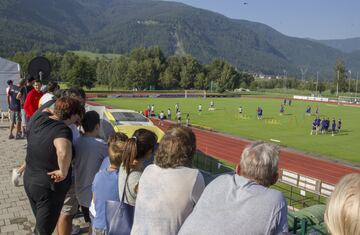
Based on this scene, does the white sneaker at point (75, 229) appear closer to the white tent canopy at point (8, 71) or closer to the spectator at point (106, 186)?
the spectator at point (106, 186)

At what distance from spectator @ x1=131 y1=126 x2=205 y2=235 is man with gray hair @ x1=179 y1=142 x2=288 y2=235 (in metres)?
0.39

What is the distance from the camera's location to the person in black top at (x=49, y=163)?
425 cm

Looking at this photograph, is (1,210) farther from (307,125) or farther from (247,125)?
(307,125)

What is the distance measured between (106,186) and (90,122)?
126 cm

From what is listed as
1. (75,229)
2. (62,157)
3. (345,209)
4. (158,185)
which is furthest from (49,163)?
(345,209)

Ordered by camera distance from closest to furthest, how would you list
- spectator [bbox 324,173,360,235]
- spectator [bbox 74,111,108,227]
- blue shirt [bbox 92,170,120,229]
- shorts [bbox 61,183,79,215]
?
spectator [bbox 324,173,360,235]
blue shirt [bbox 92,170,120,229]
spectator [bbox 74,111,108,227]
shorts [bbox 61,183,79,215]

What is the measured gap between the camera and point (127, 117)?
14250 mm

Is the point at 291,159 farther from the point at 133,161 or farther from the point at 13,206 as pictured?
the point at 133,161

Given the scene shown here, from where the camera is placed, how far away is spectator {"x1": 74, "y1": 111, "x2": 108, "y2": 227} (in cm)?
484

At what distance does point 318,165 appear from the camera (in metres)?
19.2

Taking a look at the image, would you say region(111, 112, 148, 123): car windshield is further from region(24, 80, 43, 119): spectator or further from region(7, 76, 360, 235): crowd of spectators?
region(7, 76, 360, 235): crowd of spectators

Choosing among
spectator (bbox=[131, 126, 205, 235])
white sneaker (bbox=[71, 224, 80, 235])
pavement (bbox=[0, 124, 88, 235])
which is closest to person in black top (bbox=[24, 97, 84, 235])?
spectator (bbox=[131, 126, 205, 235])

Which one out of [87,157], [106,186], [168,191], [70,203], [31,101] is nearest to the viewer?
[168,191]

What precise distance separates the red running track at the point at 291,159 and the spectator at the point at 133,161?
13683 mm
